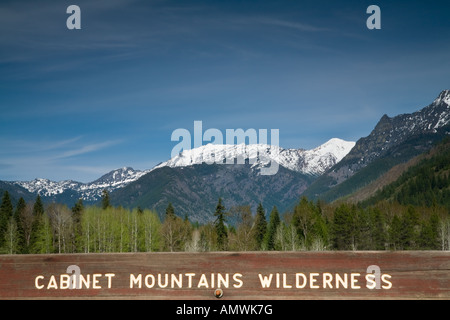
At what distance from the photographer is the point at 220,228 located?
373ft

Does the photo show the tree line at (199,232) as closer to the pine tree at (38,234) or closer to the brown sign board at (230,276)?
the pine tree at (38,234)

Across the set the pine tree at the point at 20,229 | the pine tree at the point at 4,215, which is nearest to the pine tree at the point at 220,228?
the pine tree at the point at 20,229

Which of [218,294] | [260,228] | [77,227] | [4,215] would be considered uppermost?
[4,215]

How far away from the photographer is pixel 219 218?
112562 millimetres

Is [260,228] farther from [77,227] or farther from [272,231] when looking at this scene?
[77,227]

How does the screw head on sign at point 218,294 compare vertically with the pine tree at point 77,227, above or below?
below

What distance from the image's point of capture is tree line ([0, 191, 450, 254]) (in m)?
106

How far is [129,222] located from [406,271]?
11750 centimetres

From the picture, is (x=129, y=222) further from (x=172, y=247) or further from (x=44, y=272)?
(x=44, y=272)

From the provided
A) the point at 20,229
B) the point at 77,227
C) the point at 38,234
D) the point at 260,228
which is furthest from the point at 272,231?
the point at 20,229

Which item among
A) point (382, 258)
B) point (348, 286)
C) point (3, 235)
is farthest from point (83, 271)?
point (3, 235)

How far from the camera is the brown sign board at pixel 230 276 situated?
6.19 metres

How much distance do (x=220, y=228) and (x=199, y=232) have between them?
15409mm

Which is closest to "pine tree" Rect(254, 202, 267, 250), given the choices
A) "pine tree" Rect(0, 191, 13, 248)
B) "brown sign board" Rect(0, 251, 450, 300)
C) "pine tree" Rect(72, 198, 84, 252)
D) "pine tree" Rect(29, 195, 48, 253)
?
"pine tree" Rect(72, 198, 84, 252)
